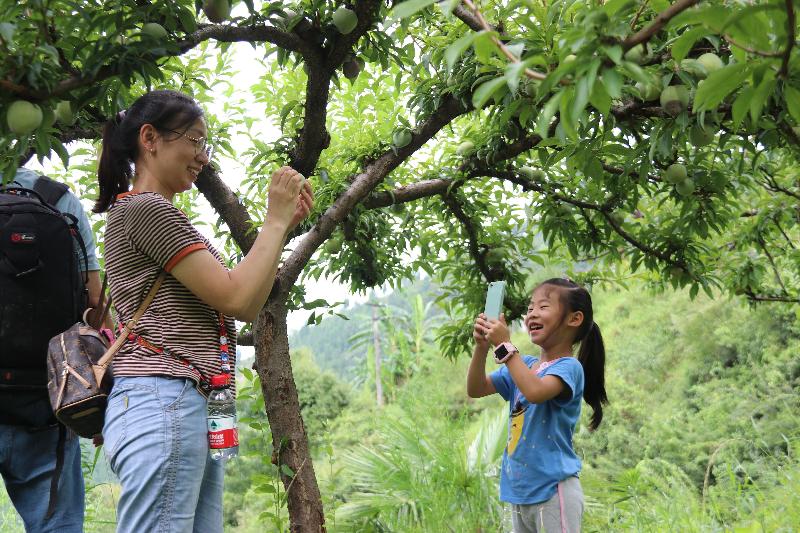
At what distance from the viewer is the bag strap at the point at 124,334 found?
1221 mm

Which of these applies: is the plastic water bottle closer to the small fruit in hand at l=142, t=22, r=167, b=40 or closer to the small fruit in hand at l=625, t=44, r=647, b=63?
the small fruit in hand at l=142, t=22, r=167, b=40

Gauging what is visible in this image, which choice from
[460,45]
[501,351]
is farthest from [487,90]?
[501,351]

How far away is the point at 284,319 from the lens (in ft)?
7.32

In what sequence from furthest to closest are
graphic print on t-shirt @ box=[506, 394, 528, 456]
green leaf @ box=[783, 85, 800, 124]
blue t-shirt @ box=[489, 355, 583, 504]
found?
graphic print on t-shirt @ box=[506, 394, 528, 456] < blue t-shirt @ box=[489, 355, 583, 504] < green leaf @ box=[783, 85, 800, 124]

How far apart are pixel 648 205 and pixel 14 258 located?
8.87 ft

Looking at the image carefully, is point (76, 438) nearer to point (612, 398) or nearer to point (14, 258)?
point (14, 258)

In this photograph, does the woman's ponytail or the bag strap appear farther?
the woman's ponytail

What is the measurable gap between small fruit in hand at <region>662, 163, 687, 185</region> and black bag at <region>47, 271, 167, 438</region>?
4.95ft

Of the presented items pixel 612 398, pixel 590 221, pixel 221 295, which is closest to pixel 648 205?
pixel 590 221

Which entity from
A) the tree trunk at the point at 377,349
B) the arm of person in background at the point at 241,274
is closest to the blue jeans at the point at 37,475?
the arm of person in background at the point at 241,274

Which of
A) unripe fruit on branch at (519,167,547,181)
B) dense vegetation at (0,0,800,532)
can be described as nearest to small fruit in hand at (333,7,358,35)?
dense vegetation at (0,0,800,532)

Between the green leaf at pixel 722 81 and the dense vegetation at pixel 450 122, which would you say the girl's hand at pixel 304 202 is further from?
the green leaf at pixel 722 81

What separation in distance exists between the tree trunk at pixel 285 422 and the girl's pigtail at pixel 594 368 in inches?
30.7

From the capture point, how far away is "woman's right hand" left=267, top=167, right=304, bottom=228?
51.7 inches
